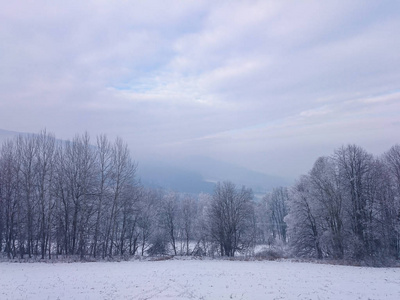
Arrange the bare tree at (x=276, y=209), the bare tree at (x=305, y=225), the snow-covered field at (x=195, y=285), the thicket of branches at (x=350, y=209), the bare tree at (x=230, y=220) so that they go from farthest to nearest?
the bare tree at (x=276, y=209), the bare tree at (x=230, y=220), the bare tree at (x=305, y=225), the thicket of branches at (x=350, y=209), the snow-covered field at (x=195, y=285)

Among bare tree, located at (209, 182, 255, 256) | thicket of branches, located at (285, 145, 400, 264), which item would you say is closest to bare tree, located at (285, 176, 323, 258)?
thicket of branches, located at (285, 145, 400, 264)

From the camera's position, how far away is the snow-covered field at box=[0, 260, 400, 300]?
1552 centimetres

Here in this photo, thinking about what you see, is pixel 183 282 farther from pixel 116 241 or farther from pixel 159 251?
pixel 159 251

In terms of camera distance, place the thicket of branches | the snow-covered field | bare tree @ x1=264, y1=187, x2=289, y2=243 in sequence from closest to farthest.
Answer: the snow-covered field, the thicket of branches, bare tree @ x1=264, y1=187, x2=289, y2=243

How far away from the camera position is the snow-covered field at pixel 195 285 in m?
15.5

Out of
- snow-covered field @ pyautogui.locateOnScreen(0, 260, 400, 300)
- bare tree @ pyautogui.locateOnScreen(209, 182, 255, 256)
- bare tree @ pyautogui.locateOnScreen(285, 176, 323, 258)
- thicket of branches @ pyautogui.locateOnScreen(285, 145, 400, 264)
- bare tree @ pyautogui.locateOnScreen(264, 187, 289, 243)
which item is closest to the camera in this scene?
snow-covered field @ pyautogui.locateOnScreen(0, 260, 400, 300)

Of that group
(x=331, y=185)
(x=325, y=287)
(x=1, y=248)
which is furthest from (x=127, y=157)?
(x=325, y=287)

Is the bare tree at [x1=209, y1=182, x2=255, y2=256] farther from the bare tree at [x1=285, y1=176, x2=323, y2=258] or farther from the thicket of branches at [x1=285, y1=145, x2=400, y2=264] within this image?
the thicket of branches at [x1=285, y1=145, x2=400, y2=264]

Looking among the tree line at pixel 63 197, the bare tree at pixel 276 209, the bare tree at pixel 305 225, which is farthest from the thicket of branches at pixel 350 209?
the bare tree at pixel 276 209

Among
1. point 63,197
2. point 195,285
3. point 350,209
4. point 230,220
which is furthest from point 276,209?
point 195,285

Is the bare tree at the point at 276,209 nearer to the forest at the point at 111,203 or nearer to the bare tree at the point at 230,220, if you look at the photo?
the bare tree at the point at 230,220

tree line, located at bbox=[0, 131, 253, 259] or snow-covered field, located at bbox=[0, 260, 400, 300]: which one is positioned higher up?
tree line, located at bbox=[0, 131, 253, 259]

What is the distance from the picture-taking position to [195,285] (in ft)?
59.8

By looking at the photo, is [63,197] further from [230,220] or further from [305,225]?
[305,225]
